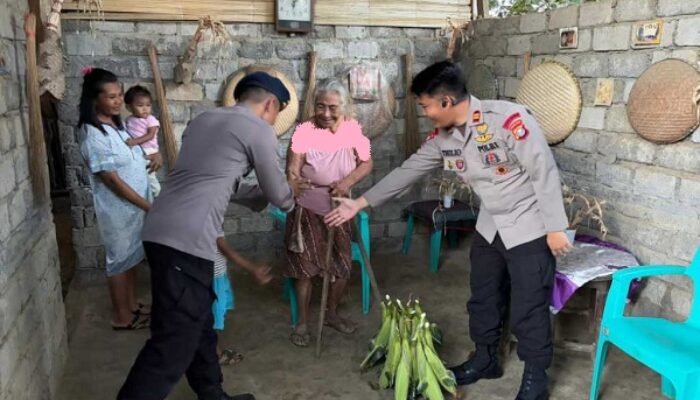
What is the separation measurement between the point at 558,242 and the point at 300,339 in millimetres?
1609

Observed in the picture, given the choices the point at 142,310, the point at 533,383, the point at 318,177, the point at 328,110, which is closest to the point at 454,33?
the point at 328,110

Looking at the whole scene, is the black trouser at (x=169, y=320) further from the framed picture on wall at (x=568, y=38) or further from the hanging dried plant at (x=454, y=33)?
the hanging dried plant at (x=454, y=33)

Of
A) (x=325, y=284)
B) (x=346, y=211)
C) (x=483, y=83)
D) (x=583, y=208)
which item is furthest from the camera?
(x=483, y=83)

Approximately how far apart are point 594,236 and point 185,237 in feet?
8.24

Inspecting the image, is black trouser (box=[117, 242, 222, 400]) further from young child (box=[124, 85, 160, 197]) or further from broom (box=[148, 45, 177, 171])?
broom (box=[148, 45, 177, 171])

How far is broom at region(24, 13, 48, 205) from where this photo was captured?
250cm

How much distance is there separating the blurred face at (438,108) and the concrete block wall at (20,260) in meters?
1.69

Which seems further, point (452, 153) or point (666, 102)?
point (666, 102)

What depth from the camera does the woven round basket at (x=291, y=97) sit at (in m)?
4.36

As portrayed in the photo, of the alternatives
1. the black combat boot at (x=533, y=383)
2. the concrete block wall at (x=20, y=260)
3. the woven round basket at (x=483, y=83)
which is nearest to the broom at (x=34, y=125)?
the concrete block wall at (x=20, y=260)

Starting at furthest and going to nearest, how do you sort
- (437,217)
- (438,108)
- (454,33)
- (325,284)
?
(454,33)
(437,217)
(325,284)
(438,108)

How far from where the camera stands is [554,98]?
3.76 m

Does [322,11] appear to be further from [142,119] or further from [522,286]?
[522,286]

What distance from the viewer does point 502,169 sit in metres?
2.47
